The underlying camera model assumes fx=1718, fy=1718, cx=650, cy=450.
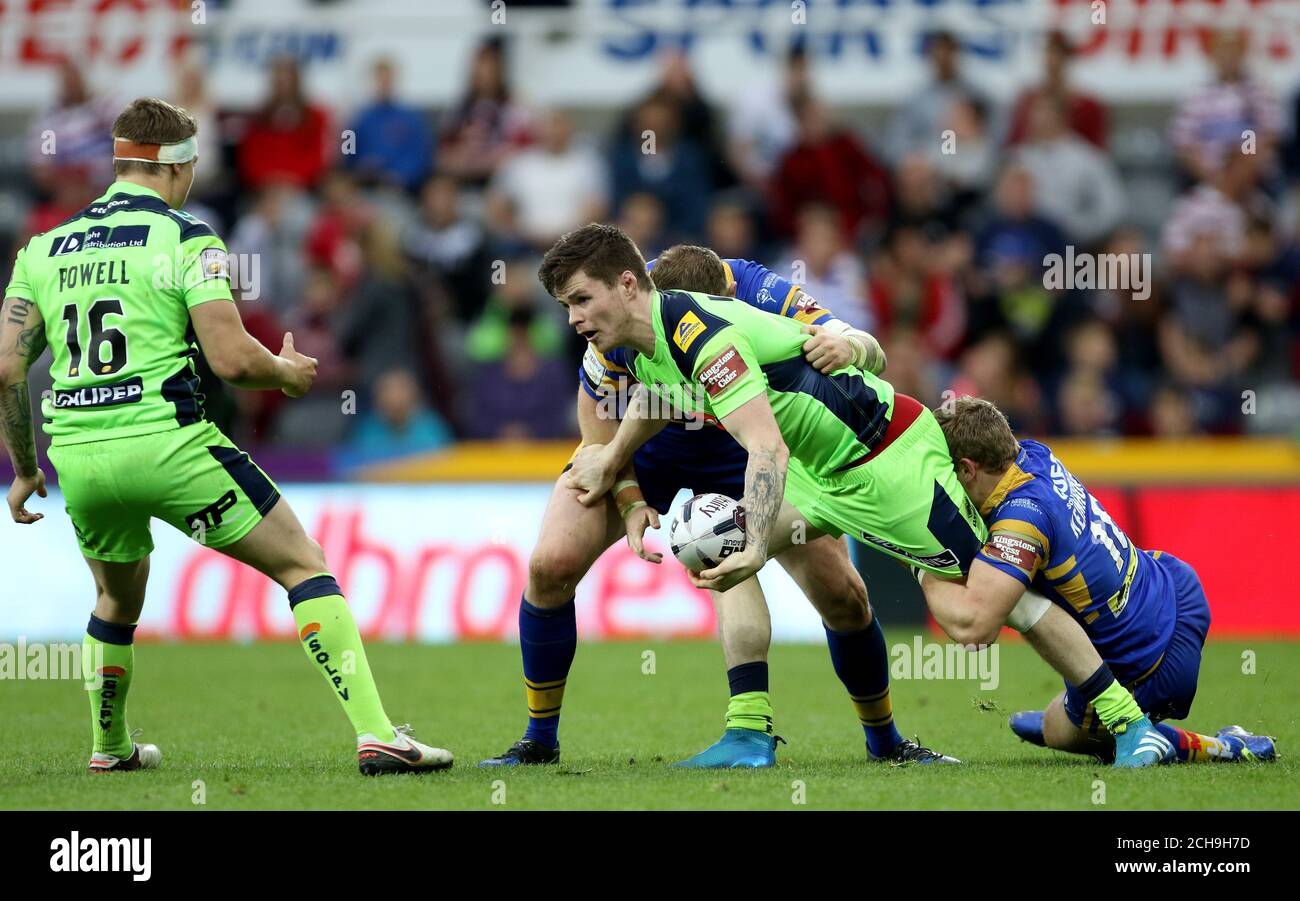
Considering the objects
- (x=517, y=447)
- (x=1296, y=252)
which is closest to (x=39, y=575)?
(x=517, y=447)

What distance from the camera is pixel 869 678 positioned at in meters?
6.87

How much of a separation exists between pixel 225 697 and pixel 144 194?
3.62 m

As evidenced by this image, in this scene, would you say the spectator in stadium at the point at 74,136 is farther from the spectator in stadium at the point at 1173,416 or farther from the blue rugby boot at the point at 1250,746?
the blue rugby boot at the point at 1250,746

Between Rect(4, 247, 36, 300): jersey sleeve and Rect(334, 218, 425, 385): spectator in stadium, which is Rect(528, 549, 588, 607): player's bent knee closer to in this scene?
Rect(4, 247, 36, 300): jersey sleeve

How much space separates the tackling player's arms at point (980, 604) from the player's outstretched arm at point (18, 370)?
3367 millimetres

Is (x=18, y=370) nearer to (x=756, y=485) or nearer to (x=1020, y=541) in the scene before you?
(x=756, y=485)

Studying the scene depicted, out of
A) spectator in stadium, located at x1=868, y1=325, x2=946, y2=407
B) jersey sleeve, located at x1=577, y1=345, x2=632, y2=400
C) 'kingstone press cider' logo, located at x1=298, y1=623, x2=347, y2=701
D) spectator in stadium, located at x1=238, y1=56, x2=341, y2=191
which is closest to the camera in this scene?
'kingstone press cider' logo, located at x1=298, y1=623, x2=347, y2=701

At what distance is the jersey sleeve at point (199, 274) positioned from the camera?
6062mm

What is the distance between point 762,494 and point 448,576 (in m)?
6.58

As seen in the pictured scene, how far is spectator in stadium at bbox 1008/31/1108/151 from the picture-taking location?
51.7 feet

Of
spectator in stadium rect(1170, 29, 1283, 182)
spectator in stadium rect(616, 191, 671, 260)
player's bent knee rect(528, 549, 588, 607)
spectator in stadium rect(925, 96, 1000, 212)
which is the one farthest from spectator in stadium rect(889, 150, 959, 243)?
player's bent knee rect(528, 549, 588, 607)

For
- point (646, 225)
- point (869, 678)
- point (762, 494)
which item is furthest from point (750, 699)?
point (646, 225)

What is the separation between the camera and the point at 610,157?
51.5ft

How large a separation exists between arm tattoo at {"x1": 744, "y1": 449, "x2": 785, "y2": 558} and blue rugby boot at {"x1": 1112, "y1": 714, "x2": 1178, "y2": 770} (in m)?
1.61
